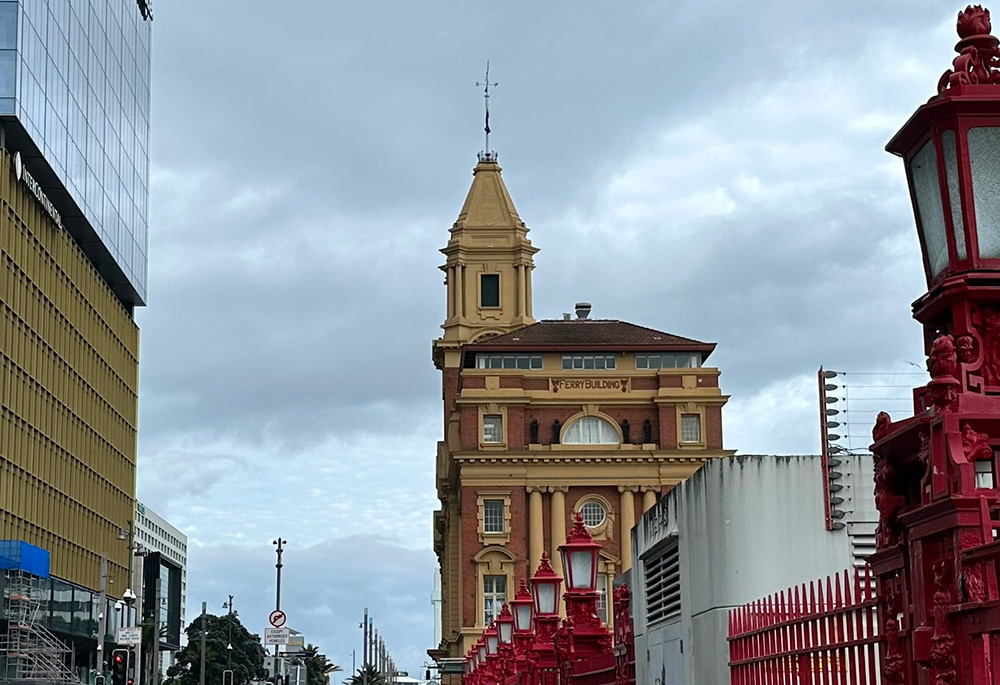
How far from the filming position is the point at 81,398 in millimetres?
83812

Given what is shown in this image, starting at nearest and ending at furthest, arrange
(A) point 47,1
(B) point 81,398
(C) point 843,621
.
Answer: (C) point 843,621, (A) point 47,1, (B) point 81,398

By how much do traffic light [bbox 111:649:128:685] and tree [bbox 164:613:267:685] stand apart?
80.3 m

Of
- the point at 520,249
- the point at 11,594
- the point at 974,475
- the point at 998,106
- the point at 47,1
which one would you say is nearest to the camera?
the point at 974,475

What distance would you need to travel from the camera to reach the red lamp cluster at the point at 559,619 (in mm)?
17234

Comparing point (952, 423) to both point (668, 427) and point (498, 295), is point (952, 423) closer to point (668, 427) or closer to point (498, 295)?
point (668, 427)

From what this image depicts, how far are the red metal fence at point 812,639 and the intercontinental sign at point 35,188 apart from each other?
62723mm

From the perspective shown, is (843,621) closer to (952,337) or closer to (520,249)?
(952,337)

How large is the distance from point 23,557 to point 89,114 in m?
25.0

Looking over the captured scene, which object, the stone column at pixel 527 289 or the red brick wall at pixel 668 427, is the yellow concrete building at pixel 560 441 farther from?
the stone column at pixel 527 289

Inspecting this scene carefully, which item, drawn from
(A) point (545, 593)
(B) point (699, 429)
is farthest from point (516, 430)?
(A) point (545, 593)

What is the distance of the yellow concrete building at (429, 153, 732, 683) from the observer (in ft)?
279

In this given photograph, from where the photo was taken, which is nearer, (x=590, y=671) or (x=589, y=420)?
(x=590, y=671)

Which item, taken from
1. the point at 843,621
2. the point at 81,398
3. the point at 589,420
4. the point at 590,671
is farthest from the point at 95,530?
the point at 843,621

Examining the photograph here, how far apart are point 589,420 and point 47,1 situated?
34695 mm
